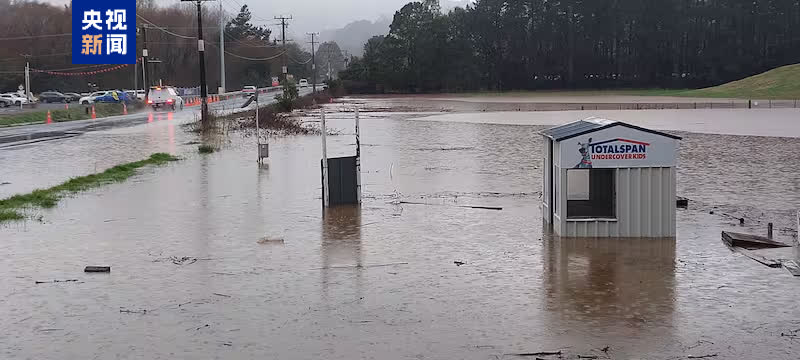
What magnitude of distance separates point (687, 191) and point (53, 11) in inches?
4853

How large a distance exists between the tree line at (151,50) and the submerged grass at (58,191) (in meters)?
74.6

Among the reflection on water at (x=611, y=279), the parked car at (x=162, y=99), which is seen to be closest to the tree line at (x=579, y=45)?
the parked car at (x=162, y=99)

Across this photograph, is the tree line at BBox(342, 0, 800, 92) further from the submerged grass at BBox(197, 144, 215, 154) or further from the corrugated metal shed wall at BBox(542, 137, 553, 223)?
the corrugated metal shed wall at BBox(542, 137, 553, 223)

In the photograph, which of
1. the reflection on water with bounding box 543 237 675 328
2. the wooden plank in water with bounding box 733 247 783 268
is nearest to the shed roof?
the reflection on water with bounding box 543 237 675 328

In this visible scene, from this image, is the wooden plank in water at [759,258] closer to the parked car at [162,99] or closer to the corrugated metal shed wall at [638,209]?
the corrugated metal shed wall at [638,209]

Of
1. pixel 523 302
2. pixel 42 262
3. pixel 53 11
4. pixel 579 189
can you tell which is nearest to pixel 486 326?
pixel 523 302

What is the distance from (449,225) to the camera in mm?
14859

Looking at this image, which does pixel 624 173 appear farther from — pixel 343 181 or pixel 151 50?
pixel 151 50

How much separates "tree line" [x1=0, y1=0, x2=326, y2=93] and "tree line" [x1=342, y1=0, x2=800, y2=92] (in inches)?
705

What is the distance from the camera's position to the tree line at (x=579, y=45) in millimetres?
132250

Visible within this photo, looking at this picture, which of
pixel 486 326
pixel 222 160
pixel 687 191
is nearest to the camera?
pixel 486 326

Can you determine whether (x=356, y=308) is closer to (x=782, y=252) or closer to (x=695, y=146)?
(x=782, y=252)

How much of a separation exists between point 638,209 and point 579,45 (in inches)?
5029

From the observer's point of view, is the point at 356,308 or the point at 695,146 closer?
the point at 356,308
